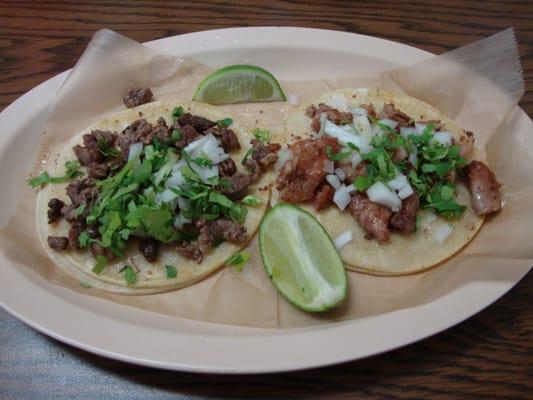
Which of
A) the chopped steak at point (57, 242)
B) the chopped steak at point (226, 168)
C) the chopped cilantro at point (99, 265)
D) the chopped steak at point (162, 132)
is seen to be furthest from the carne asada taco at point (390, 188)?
the chopped steak at point (57, 242)

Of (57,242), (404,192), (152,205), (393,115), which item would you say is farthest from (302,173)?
(57,242)

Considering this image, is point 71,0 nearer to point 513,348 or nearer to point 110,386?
point 110,386

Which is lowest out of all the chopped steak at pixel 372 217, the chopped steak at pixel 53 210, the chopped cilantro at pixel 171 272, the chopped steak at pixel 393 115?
the chopped cilantro at pixel 171 272

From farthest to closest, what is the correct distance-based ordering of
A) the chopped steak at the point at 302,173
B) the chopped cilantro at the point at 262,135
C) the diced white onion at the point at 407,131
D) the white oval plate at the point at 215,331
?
the chopped cilantro at the point at 262,135, the diced white onion at the point at 407,131, the chopped steak at the point at 302,173, the white oval plate at the point at 215,331

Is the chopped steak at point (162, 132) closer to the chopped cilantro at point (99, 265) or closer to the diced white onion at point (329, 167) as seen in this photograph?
the chopped cilantro at point (99, 265)

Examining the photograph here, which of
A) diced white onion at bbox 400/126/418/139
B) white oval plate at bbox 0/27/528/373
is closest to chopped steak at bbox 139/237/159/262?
white oval plate at bbox 0/27/528/373

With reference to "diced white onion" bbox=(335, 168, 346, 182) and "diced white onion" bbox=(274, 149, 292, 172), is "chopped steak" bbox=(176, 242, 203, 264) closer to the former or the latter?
"diced white onion" bbox=(274, 149, 292, 172)

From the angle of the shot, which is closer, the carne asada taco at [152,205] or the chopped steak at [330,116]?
the carne asada taco at [152,205]

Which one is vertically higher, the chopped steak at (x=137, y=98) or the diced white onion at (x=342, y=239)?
the chopped steak at (x=137, y=98)
